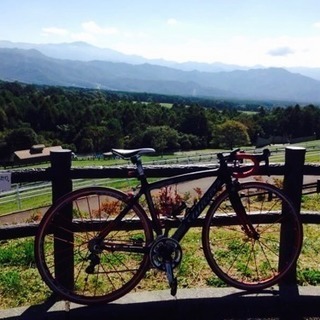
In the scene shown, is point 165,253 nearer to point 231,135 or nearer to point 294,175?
point 294,175

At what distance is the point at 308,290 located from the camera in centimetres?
396

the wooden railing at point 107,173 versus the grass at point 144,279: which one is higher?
the wooden railing at point 107,173

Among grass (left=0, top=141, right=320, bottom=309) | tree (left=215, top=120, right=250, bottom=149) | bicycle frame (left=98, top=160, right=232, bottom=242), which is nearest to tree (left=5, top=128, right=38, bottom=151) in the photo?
tree (left=215, top=120, right=250, bottom=149)

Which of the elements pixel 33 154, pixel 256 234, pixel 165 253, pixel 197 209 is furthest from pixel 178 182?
pixel 33 154

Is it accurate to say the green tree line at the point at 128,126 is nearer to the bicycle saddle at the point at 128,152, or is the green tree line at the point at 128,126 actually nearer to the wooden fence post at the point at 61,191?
the wooden fence post at the point at 61,191

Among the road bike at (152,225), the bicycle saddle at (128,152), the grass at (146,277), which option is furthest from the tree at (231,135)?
the bicycle saddle at (128,152)

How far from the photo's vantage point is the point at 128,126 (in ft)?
294

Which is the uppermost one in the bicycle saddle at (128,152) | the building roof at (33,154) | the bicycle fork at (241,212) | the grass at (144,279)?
the bicycle saddle at (128,152)

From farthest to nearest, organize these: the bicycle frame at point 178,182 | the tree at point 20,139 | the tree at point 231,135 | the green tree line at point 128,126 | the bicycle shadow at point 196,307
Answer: the tree at point 231,135 < the green tree line at point 128,126 < the tree at point 20,139 < the bicycle frame at point 178,182 < the bicycle shadow at point 196,307

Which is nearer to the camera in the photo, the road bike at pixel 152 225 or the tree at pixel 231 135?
the road bike at pixel 152 225

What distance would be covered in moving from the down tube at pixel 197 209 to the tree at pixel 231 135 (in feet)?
248

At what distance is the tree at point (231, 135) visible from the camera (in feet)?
259

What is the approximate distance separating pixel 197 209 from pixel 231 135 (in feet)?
251

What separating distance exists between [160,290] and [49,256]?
5.78 ft
